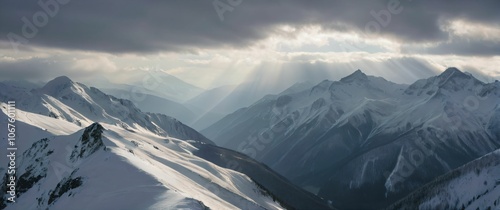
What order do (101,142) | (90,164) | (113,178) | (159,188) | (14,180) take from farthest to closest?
(14,180) < (101,142) < (90,164) < (113,178) < (159,188)

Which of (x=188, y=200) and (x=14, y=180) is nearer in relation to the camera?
(x=188, y=200)

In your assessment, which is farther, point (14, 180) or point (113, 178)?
point (14, 180)

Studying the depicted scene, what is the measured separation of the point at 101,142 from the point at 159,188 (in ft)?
154

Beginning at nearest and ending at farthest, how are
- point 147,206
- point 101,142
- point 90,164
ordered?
point 147,206
point 90,164
point 101,142

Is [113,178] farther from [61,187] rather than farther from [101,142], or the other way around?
[101,142]

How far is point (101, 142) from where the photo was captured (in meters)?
154

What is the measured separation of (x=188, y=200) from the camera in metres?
106

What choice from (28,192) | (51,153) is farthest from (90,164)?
(51,153)

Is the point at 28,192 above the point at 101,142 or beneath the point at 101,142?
beneath

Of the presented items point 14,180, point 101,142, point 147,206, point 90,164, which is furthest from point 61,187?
point 14,180

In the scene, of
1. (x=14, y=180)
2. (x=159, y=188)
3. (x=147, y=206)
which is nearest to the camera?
(x=147, y=206)

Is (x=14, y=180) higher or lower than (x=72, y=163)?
lower

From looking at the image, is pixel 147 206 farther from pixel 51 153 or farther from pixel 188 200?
pixel 51 153

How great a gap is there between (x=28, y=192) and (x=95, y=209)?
62.9 meters
